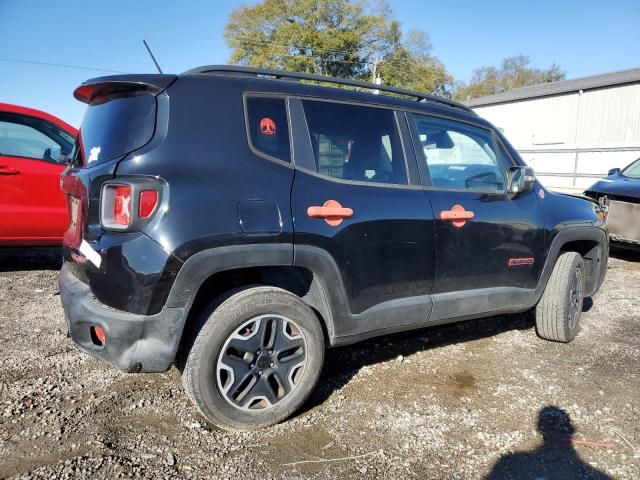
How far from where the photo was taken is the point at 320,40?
119 feet

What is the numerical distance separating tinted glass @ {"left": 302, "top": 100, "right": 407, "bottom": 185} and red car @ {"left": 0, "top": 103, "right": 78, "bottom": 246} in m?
3.37

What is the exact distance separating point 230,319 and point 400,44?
40708 mm

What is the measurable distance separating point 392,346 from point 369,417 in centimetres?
118

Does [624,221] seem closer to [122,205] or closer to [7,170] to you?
[122,205]

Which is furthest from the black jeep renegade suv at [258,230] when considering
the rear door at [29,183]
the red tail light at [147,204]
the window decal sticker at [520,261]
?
the rear door at [29,183]

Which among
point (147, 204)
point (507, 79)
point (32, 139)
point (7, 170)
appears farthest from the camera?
point (507, 79)

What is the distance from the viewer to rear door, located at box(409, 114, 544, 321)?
10.6ft

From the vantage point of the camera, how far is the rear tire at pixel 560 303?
3979 millimetres

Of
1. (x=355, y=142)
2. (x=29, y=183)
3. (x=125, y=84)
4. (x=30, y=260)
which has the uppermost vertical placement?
(x=125, y=84)

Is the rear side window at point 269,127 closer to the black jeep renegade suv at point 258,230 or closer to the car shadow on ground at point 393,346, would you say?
the black jeep renegade suv at point 258,230

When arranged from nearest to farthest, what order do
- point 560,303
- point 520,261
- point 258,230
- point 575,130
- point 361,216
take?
point 258,230 < point 361,216 < point 520,261 < point 560,303 < point 575,130

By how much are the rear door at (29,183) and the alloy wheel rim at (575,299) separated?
4954mm

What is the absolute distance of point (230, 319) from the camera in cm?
247

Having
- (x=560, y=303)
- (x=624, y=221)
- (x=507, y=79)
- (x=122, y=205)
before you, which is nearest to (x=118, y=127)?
(x=122, y=205)
